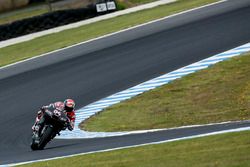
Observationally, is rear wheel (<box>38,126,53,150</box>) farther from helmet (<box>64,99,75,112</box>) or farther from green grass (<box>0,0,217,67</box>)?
green grass (<box>0,0,217,67</box>)

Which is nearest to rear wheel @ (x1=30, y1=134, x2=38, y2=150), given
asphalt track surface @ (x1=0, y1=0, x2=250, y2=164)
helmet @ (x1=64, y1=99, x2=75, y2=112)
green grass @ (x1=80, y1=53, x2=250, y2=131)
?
helmet @ (x1=64, y1=99, x2=75, y2=112)

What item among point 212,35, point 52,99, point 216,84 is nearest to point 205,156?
point 216,84

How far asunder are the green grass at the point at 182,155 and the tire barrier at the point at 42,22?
21998 mm

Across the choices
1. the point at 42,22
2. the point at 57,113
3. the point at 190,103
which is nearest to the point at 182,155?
the point at 57,113

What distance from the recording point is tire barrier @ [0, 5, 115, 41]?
1348 inches

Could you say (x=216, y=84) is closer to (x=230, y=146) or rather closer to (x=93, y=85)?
(x=93, y=85)

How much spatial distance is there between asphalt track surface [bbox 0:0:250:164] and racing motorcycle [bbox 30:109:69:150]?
3.64ft

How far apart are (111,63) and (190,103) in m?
7.13

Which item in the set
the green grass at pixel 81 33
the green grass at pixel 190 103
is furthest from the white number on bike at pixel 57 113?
the green grass at pixel 81 33

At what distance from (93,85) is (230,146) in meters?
12.8

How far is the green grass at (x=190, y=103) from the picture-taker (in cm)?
1706

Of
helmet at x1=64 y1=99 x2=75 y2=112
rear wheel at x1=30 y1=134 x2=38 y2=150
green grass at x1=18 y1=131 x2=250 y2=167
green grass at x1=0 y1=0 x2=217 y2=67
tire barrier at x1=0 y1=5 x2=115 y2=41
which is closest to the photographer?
green grass at x1=18 y1=131 x2=250 y2=167

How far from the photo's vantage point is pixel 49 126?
15.9 meters

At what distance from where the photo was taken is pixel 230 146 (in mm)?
10742
